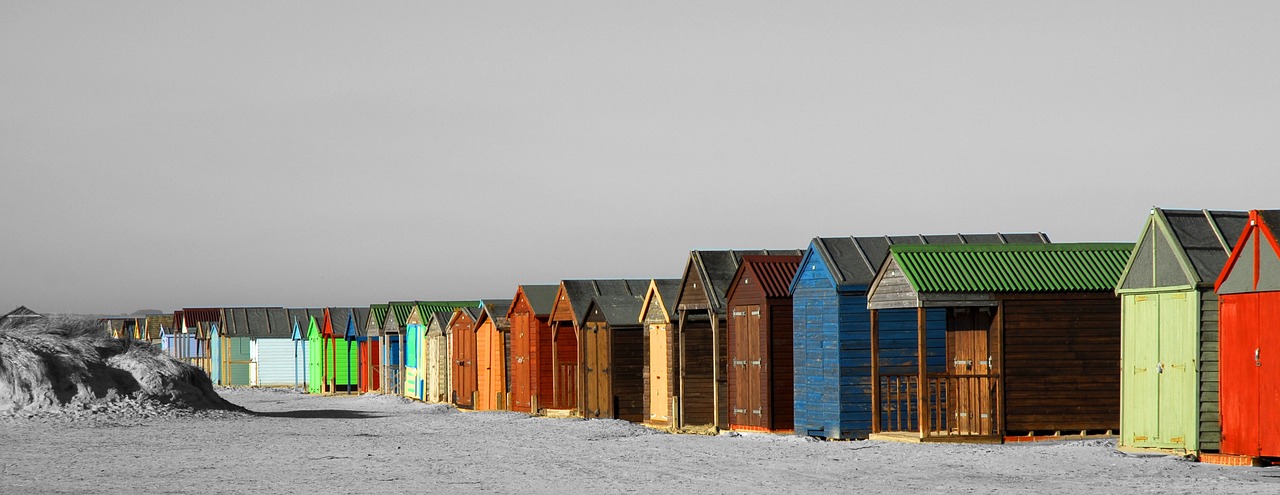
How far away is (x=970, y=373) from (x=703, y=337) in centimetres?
760

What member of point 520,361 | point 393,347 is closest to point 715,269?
point 520,361

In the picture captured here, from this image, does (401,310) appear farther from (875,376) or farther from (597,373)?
(875,376)

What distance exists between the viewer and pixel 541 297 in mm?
37875

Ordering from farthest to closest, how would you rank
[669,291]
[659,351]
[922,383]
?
[659,351]
[669,291]
[922,383]

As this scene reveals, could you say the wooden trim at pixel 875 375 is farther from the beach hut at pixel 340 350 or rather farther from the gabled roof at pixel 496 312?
the beach hut at pixel 340 350

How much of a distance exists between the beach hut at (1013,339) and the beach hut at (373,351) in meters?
32.4

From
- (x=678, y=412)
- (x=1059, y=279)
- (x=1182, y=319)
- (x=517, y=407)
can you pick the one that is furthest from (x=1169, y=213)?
(x=517, y=407)

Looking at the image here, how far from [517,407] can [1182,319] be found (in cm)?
2310

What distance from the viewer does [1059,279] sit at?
2339cm

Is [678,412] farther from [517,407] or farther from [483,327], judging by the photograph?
[483,327]

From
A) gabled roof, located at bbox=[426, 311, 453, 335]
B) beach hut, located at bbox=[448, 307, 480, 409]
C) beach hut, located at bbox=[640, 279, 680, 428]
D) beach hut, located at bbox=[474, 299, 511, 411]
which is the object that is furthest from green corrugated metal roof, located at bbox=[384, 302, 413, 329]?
beach hut, located at bbox=[640, 279, 680, 428]

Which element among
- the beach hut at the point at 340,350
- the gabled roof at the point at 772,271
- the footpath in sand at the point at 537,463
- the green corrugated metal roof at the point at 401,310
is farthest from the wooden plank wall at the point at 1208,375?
the beach hut at the point at 340,350

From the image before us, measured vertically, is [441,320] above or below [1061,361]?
below

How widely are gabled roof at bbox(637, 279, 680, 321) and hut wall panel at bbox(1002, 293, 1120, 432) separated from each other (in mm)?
8796
